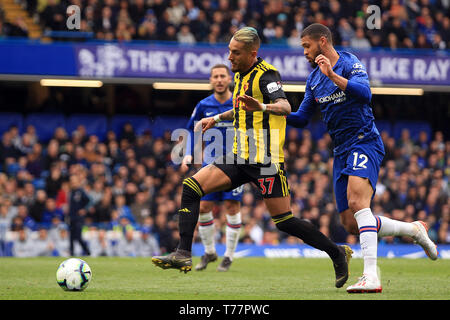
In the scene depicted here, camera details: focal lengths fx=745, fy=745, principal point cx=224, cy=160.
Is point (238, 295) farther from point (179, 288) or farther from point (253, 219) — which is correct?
point (253, 219)

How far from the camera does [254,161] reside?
7523 millimetres

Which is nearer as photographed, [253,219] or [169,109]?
[253,219]

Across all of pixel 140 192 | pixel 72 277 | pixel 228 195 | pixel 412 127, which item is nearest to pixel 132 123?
pixel 140 192

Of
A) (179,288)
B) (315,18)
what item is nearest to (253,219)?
(315,18)

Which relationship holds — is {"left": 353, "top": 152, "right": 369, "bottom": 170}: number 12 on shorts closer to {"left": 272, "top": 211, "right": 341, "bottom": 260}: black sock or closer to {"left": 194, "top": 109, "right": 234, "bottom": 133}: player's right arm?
{"left": 272, "top": 211, "right": 341, "bottom": 260}: black sock

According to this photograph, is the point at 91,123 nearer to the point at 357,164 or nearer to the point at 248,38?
the point at 248,38

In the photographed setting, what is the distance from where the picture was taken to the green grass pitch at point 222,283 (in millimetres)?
6805

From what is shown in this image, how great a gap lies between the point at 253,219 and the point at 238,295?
10.3 meters

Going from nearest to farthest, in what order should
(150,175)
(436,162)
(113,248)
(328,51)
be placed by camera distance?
1. (328,51)
2. (113,248)
3. (150,175)
4. (436,162)

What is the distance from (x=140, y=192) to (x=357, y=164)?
454 inches

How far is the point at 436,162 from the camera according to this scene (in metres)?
20.9

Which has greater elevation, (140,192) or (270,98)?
(270,98)

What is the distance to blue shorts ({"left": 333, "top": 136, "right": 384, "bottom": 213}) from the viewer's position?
721 cm

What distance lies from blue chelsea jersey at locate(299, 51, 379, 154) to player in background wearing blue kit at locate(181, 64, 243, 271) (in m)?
3.23
